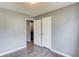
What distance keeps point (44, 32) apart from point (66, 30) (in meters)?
1.57

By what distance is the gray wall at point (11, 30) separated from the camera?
307cm

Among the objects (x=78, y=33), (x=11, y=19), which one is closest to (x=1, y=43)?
(x=11, y=19)

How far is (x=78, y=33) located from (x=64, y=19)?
83cm

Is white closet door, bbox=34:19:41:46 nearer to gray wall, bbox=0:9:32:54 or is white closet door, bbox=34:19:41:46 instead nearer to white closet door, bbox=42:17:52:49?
white closet door, bbox=42:17:52:49

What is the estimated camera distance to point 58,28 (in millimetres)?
3205

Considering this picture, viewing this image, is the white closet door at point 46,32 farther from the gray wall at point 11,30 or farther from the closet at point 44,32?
the gray wall at point 11,30

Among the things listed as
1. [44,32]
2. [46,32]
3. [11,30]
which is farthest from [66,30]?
[11,30]

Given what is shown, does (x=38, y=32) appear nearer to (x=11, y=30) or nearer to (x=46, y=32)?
(x=46, y=32)

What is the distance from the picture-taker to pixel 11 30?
342 cm

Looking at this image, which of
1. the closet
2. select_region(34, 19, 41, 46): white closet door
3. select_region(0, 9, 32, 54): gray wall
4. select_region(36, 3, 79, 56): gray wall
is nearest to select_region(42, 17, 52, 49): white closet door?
the closet

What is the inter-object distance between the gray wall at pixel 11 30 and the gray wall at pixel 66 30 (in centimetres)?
192

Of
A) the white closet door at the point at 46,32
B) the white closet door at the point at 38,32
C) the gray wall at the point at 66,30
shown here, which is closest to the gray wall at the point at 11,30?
the white closet door at the point at 38,32

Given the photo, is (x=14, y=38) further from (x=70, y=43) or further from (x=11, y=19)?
(x=70, y=43)

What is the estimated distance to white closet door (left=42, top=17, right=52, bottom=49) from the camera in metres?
3.74
